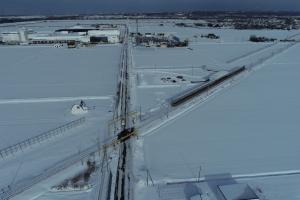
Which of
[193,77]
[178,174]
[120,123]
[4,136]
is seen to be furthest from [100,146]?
[193,77]

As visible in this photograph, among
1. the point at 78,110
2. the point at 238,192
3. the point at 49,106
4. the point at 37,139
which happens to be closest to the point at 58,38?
the point at 49,106

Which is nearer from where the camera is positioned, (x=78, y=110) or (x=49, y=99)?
(x=78, y=110)

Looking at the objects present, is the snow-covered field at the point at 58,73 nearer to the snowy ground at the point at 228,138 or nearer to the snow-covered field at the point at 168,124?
the snow-covered field at the point at 168,124

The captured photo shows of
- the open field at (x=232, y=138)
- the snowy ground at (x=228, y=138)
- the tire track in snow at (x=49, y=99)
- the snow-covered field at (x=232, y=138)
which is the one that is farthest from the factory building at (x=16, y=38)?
the open field at (x=232, y=138)

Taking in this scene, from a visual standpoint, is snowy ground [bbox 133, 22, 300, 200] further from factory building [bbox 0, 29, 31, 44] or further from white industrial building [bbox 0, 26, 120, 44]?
factory building [bbox 0, 29, 31, 44]

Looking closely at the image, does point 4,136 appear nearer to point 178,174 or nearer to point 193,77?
point 178,174

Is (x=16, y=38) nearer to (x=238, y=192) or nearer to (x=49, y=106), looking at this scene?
(x=49, y=106)
